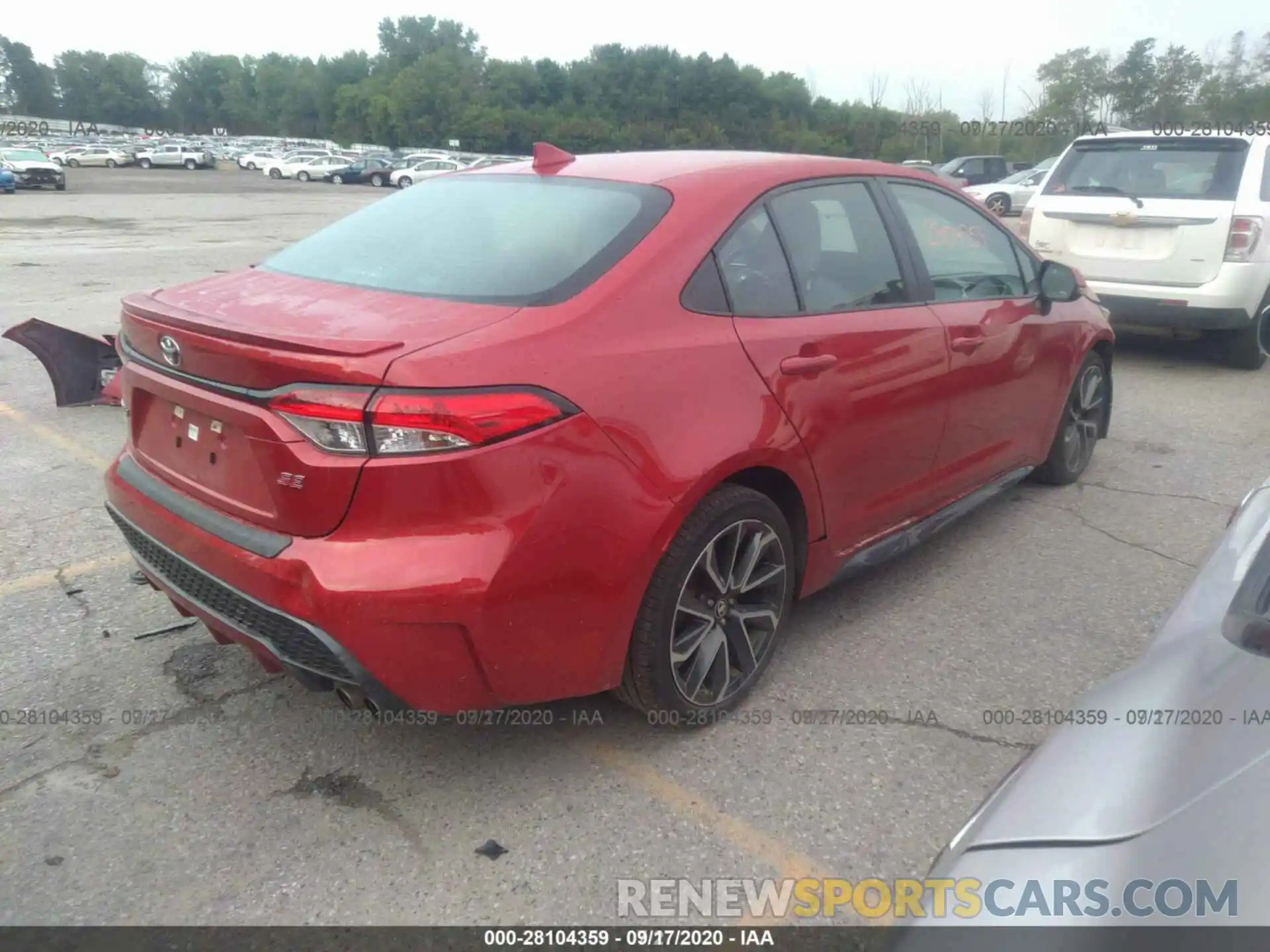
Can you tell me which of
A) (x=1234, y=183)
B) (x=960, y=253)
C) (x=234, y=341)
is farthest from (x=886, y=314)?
(x=1234, y=183)

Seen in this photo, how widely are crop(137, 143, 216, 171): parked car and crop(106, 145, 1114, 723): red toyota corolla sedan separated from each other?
65.3 metres

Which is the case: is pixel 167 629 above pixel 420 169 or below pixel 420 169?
below

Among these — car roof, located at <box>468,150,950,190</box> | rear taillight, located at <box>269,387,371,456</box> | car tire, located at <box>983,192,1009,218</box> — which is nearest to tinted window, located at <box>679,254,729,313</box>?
car roof, located at <box>468,150,950,190</box>

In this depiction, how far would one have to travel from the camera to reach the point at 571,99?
9650 centimetres

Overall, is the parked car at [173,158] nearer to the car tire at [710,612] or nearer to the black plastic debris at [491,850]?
the car tire at [710,612]

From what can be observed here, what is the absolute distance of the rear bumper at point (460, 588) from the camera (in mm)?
2314

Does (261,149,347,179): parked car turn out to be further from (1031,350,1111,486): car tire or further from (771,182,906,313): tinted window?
(771,182,906,313): tinted window

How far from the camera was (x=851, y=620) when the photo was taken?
3.73 meters

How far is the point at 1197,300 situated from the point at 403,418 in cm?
704

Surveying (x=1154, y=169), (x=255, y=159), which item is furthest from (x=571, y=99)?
(x=1154, y=169)

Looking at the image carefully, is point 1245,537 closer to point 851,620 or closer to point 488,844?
point 851,620

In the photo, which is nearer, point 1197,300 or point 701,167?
point 701,167

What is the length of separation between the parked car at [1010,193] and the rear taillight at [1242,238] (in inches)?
559

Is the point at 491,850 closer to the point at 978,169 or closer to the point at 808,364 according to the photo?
the point at 808,364
